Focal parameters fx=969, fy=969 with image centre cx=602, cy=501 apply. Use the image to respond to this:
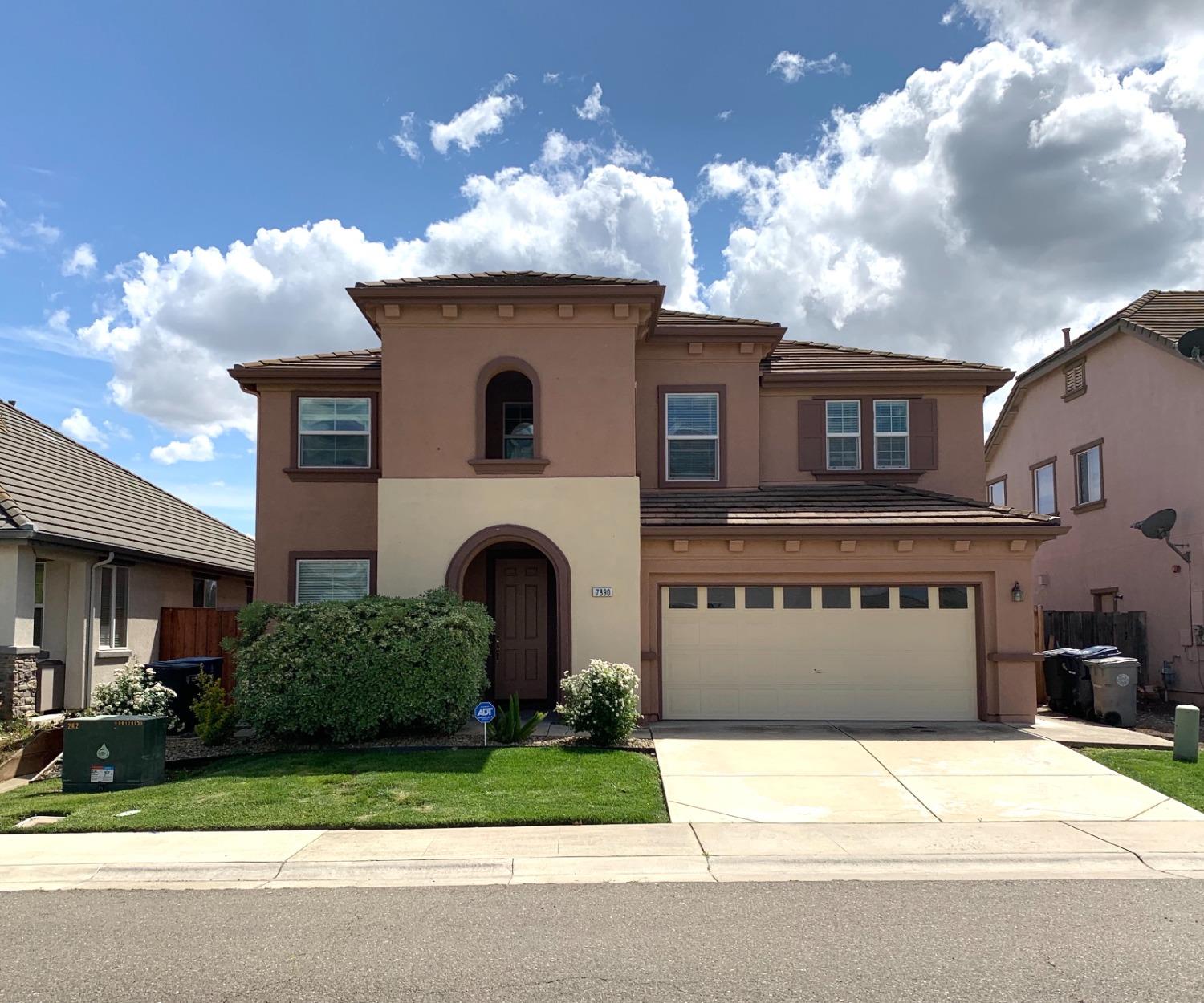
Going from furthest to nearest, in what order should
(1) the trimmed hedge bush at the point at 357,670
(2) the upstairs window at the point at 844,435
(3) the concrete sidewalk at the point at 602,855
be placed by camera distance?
(2) the upstairs window at the point at 844,435
(1) the trimmed hedge bush at the point at 357,670
(3) the concrete sidewalk at the point at 602,855

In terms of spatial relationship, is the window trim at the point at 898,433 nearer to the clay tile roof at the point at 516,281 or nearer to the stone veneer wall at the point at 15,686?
the clay tile roof at the point at 516,281

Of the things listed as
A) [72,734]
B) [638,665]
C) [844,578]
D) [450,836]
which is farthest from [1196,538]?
[72,734]

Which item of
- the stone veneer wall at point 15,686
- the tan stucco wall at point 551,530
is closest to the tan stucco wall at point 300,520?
the tan stucco wall at point 551,530

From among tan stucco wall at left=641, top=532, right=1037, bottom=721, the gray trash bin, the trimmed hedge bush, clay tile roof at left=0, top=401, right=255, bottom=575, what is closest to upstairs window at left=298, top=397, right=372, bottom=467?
clay tile roof at left=0, top=401, right=255, bottom=575

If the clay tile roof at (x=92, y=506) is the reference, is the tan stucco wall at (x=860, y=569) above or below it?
below

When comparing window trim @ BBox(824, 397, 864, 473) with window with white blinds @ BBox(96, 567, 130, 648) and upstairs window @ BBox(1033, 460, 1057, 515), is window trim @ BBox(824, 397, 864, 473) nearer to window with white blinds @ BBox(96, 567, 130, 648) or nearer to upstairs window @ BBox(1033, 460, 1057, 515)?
upstairs window @ BBox(1033, 460, 1057, 515)

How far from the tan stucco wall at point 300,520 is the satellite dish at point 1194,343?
13.9m

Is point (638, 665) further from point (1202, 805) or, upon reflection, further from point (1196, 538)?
point (1196, 538)

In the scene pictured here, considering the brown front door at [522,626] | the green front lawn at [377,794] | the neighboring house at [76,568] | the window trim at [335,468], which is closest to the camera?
the green front lawn at [377,794]

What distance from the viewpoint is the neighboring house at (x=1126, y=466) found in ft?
55.9

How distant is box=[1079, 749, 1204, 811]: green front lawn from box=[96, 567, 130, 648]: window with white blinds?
14.9 metres

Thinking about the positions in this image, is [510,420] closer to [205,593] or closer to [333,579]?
[333,579]

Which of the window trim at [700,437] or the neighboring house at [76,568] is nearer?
the neighboring house at [76,568]

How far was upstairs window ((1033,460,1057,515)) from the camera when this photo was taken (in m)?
22.2
